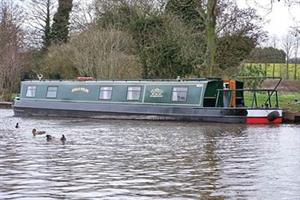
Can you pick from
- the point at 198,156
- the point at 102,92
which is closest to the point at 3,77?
the point at 102,92

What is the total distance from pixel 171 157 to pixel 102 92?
17.2 m

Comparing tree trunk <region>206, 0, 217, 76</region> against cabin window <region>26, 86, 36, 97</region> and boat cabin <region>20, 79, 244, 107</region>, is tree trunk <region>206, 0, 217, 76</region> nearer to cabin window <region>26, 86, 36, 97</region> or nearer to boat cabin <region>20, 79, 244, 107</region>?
boat cabin <region>20, 79, 244, 107</region>

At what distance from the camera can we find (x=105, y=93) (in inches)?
1217

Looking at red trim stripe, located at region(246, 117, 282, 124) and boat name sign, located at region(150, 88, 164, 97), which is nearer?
red trim stripe, located at region(246, 117, 282, 124)

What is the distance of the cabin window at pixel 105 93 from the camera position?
1212 inches

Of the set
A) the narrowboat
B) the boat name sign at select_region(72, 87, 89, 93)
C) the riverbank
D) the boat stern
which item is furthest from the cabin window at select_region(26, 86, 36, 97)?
the boat stern

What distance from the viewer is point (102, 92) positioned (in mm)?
31016

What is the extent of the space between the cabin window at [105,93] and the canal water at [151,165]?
903cm

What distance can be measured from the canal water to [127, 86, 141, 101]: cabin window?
26.6 feet

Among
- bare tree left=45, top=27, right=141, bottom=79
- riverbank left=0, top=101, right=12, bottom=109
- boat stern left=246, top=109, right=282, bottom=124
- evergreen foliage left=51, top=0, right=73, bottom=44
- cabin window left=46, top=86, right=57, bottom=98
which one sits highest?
evergreen foliage left=51, top=0, right=73, bottom=44

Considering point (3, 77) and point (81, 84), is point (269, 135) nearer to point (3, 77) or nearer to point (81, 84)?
point (81, 84)

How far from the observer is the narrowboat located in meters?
26.6

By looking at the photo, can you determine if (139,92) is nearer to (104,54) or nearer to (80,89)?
(80,89)

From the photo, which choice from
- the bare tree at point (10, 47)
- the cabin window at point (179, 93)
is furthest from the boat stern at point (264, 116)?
the bare tree at point (10, 47)
